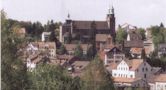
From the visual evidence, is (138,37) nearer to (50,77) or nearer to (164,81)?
(164,81)

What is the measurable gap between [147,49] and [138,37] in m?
13.0

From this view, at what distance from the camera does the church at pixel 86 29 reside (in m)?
79.0

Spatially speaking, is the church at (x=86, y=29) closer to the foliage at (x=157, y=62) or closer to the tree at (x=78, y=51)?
the tree at (x=78, y=51)

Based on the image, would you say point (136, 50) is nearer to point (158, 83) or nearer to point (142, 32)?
point (142, 32)

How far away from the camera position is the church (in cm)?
7900

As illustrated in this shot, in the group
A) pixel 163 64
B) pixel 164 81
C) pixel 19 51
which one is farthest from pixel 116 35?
pixel 19 51

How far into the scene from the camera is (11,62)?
12.4m

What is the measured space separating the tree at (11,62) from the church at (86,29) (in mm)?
64699

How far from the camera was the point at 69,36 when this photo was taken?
254ft

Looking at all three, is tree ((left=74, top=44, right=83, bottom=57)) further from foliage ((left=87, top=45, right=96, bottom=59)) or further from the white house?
the white house

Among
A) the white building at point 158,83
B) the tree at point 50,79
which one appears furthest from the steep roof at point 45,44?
the tree at point 50,79

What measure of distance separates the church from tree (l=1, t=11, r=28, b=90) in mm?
64699

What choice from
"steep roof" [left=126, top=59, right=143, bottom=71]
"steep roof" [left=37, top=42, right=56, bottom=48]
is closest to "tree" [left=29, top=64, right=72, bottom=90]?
"steep roof" [left=126, top=59, right=143, bottom=71]

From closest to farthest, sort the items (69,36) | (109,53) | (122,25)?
(109,53) → (69,36) → (122,25)
